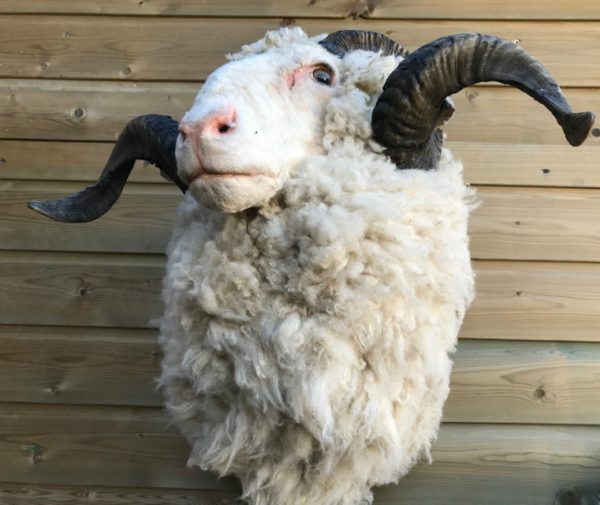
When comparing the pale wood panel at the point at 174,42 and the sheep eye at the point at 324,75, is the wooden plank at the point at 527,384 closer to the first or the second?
the pale wood panel at the point at 174,42

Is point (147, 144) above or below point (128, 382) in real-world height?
above

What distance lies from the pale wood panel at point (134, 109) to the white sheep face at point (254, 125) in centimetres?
78

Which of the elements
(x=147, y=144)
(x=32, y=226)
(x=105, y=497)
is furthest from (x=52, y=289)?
(x=147, y=144)

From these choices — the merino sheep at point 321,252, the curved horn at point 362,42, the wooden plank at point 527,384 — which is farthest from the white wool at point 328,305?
the wooden plank at point 527,384

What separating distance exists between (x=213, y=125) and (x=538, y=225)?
1207 mm

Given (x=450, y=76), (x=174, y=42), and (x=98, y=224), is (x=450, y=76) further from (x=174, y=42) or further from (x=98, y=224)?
(x=98, y=224)

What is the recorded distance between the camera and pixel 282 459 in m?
1.19

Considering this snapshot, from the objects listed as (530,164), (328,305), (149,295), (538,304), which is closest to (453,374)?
(538,304)

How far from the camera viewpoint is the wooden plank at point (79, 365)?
73.0 inches

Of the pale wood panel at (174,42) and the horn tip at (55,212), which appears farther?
the pale wood panel at (174,42)

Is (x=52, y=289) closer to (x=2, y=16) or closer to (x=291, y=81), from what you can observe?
(x=2, y=16)

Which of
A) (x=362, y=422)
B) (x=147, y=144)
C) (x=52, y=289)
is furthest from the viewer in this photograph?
(x=52, y=289)

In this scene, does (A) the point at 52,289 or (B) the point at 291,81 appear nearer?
(B) the point at 291,81

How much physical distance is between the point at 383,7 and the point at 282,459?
4.59 feet
